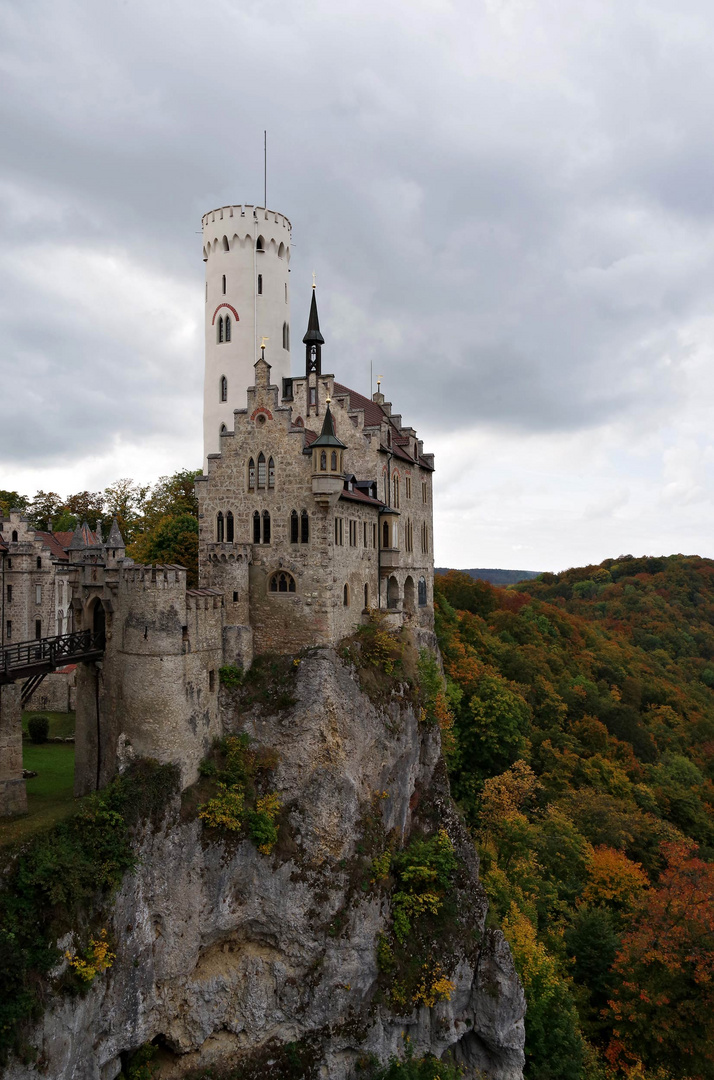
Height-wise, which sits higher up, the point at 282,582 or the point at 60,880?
the point at 282,582

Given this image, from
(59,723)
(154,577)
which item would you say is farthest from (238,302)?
(59,723)

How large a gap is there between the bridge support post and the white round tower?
19711mm

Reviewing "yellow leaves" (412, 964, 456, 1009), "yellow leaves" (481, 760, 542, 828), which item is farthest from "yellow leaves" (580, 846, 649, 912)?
"yellow leaves" (412, 964, 456, 1009)

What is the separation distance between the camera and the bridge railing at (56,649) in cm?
2704

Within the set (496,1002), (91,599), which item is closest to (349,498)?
(91,599)

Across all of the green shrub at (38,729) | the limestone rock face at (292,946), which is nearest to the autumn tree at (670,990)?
the limestone rock face at (292,946)

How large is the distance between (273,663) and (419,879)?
471 inches

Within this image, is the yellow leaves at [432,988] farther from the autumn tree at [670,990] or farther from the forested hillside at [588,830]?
the autumn tree at [670,990]

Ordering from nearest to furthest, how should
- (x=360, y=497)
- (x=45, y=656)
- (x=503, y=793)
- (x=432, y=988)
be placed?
(x=45, y=656)
(x=432, y=988)
(x=360, y=497)
(x=503, y=793)

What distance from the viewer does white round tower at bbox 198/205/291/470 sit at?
139 feet

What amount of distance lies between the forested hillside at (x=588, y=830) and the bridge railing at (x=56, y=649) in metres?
25.3

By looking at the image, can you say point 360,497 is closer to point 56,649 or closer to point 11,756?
point 56,649

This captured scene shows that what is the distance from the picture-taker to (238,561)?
32.8m

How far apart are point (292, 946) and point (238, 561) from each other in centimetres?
1613
